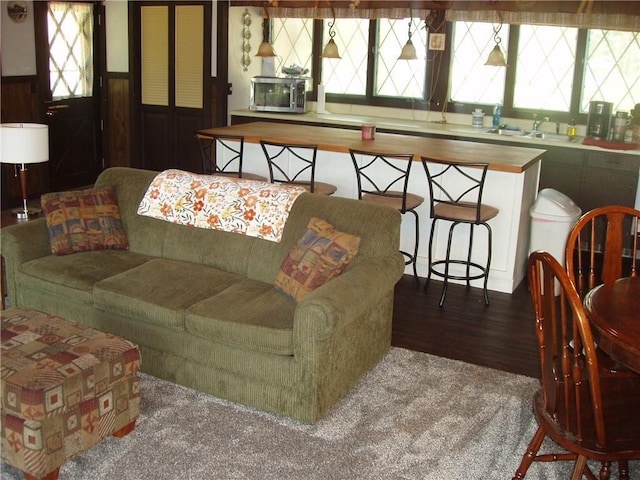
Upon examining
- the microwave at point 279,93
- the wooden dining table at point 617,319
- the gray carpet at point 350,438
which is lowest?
the gray carpet at point 350,438

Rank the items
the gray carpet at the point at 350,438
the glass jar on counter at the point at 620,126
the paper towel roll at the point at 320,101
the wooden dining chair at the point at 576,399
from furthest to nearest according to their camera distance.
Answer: the paper towel roll at the point at 320,101, the glass jar on counter at the point at 620,126, the gray carpet at the point at 350,438, the wooden dining chair at the point at 576,399

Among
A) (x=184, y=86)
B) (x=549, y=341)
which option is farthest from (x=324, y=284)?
(x=184, y=86)

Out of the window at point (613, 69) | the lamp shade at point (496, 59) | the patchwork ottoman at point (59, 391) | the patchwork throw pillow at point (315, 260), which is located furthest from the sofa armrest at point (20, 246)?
the window at point (613, 69)

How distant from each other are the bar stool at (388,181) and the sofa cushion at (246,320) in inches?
62.6

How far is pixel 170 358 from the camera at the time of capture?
349cm

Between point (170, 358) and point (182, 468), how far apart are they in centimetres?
71

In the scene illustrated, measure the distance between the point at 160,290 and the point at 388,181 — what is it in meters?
2.27

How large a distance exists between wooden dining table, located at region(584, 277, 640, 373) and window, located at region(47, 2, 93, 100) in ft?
19.4

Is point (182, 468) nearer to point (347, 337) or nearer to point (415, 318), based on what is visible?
point (347, 337)

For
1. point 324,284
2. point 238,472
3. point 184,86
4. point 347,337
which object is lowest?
point 238,472

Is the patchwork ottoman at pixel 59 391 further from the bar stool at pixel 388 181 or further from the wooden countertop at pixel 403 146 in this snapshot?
the wooden countertop at pixel 403 146

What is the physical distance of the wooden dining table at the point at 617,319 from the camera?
2340 millimetres

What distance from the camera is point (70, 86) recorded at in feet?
25.0

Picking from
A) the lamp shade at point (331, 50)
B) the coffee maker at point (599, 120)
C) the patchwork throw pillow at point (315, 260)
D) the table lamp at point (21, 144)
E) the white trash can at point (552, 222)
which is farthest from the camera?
the lamp shade at point (331, 50)
